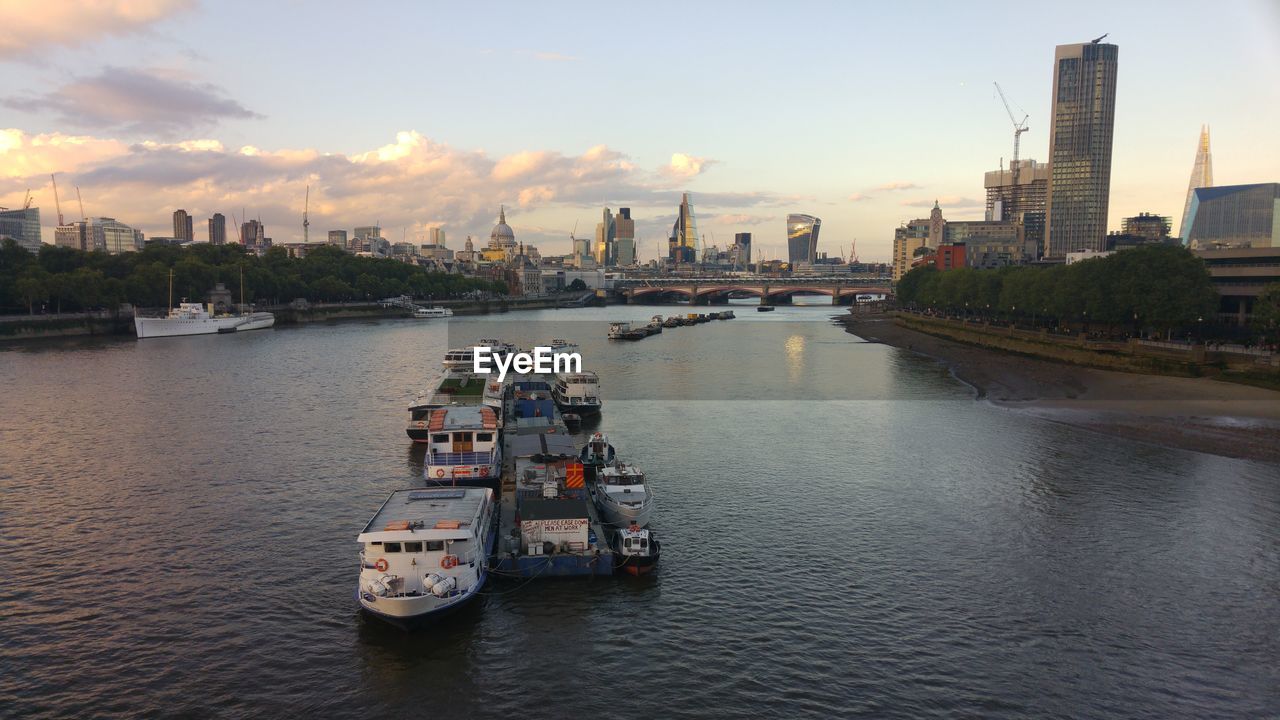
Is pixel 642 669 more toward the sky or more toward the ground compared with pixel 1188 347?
more toward the ground

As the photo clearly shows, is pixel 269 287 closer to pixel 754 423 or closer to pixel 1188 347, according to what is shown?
pixel 754 423

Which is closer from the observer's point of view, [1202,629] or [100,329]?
[1202,629]

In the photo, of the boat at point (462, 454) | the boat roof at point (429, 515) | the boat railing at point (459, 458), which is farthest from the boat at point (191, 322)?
the boat roof at point (429, 515)

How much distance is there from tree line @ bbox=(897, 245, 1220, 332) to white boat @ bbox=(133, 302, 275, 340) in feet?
372

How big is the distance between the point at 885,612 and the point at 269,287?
15644 centimetres

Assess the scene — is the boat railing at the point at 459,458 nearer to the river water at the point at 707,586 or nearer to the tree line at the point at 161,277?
the river water at the point at 707,586

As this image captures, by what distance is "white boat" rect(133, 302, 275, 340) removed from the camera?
112500mm

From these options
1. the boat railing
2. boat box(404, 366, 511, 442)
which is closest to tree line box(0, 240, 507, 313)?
boat box(404, 366, 511, 442)

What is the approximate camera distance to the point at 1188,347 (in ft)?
234

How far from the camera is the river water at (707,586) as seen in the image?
758 inches

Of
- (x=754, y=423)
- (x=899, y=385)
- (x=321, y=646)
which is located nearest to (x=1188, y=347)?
(x=899, y=385)

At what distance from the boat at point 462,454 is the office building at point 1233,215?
177 m

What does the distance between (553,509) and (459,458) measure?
367 inches

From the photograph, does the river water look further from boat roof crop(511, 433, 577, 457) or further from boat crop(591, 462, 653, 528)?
boat roof crop(511, 433, 577, 457)
